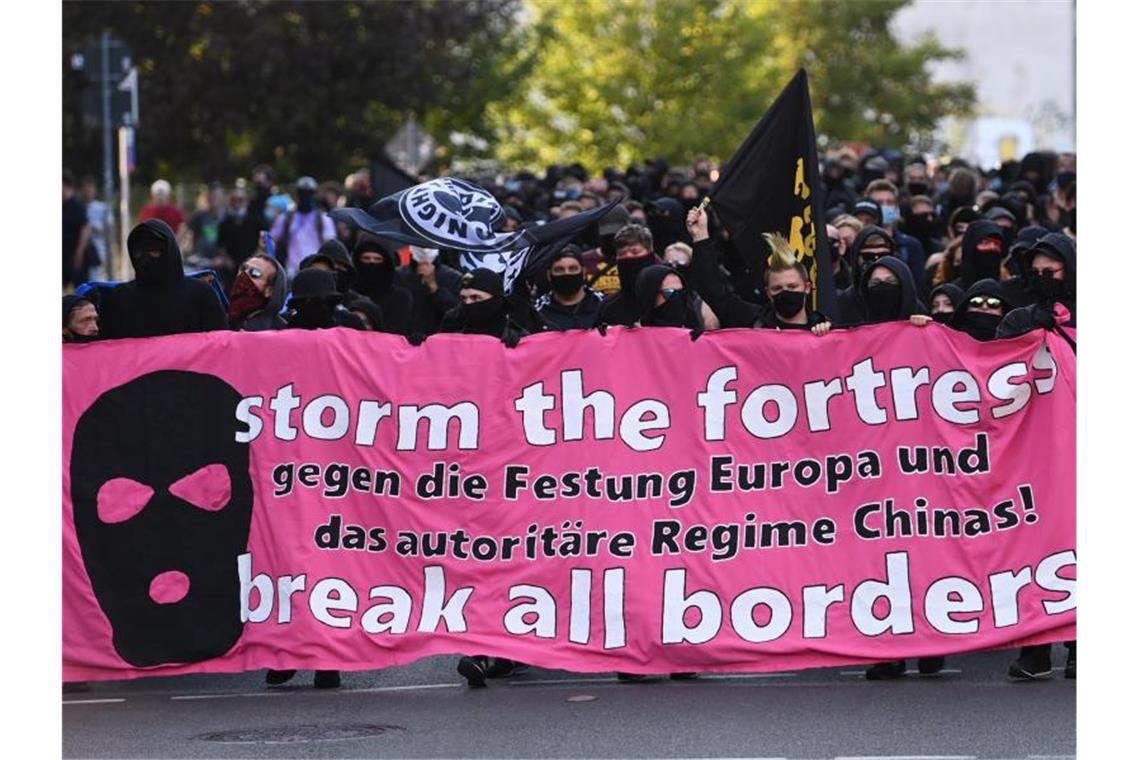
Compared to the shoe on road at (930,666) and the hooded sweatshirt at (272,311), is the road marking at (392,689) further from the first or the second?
the hooded sweatshirt at (272,311)

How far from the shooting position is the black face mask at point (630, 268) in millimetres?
12195

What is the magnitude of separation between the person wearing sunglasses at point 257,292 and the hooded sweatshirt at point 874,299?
2.95 metres

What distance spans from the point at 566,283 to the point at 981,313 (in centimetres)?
203

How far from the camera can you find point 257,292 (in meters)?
12.6

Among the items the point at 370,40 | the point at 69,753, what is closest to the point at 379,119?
the point at 370,40

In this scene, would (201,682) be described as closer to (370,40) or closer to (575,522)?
(575,522)

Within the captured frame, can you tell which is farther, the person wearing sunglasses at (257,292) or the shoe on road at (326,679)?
the person wearing sunglasses at (257,292)

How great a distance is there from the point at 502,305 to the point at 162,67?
29968mm

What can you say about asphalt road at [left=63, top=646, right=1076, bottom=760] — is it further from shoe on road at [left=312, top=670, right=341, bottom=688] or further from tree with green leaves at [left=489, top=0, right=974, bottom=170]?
tree with green leaves at [left=489, top=0, right=974, bottom=170]

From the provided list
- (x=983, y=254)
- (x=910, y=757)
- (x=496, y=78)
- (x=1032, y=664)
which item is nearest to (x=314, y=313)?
(x=1032, y=664)

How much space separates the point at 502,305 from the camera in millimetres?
11234

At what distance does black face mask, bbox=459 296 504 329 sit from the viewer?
11.2 metres

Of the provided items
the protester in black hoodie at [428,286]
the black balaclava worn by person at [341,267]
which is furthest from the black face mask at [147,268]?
the protester in black hoodie at [428,286]

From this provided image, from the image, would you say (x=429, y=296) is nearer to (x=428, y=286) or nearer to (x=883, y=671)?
(x=428, y=286)
